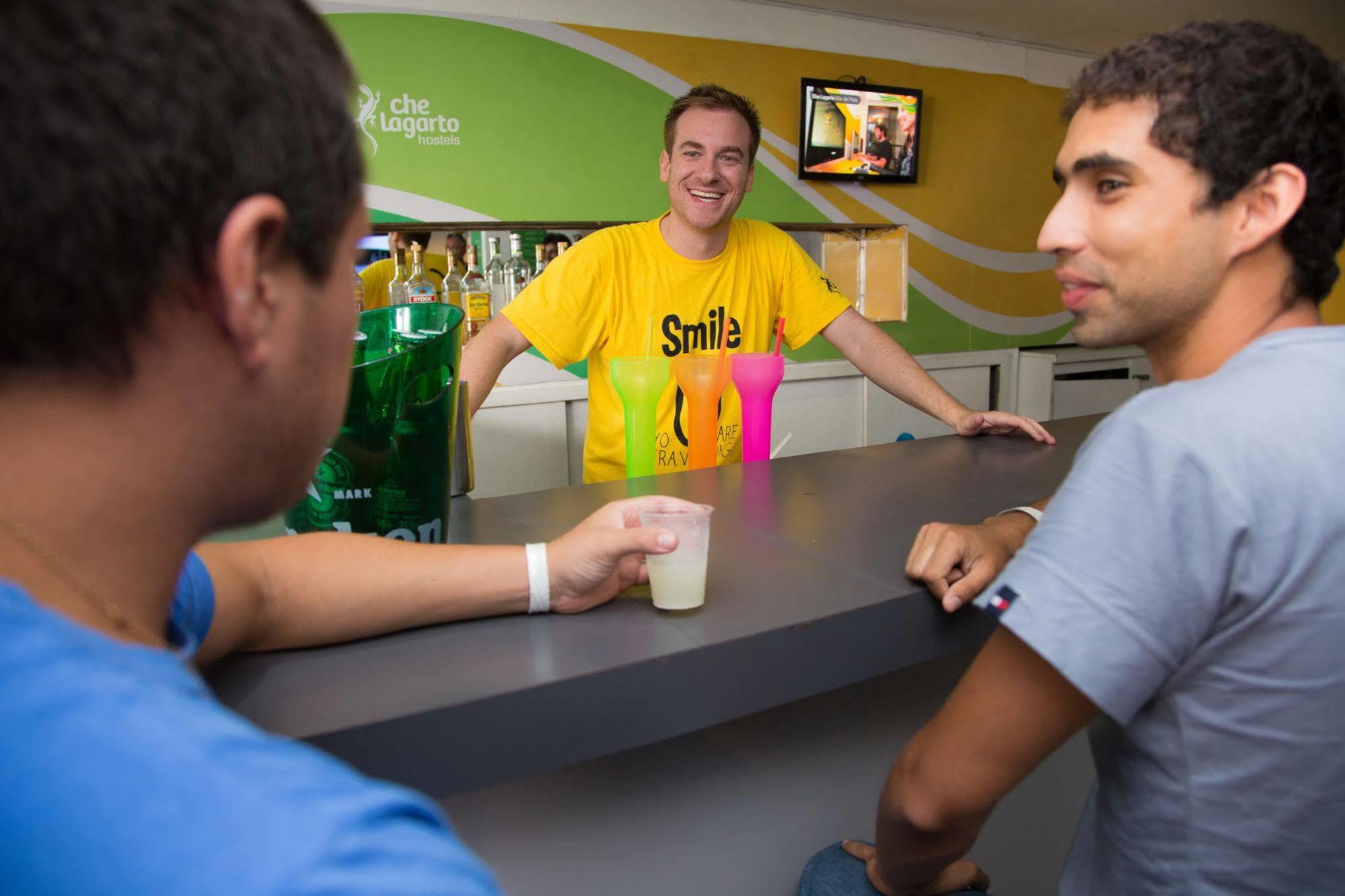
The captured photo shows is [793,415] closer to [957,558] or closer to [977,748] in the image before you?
[957,558]

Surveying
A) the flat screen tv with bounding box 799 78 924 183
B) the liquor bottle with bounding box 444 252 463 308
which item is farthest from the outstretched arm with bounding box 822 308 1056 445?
the flat screen tv with bounding box 799 78 924 183

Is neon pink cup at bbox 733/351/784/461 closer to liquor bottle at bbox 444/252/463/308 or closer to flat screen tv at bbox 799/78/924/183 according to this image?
liquor bottle at bbox 444/252/463/308

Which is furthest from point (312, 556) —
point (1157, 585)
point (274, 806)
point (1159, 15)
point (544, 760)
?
point (1159, 15)

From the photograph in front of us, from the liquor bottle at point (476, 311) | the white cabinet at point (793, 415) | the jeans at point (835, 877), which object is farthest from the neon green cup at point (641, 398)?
the liquor bottle at point (476, 311)

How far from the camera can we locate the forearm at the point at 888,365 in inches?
77.2

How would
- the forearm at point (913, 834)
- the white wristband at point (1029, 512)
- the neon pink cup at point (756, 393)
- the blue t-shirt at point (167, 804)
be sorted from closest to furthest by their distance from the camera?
1. the blue t-shirt at point (167, 804)
2. the forearm at point (913, 834)
3. the white wristband at point (1029, 512)
4. the neon pink cup at point (756, 393)

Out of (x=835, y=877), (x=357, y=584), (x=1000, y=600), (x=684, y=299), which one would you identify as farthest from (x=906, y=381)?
(x=357, y=584)

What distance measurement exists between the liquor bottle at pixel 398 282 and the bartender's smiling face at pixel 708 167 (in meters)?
1.17

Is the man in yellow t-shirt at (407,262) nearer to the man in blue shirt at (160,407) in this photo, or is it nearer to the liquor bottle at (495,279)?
the liquor bottle at (495,279)

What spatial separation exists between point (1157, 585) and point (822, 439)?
130 inches

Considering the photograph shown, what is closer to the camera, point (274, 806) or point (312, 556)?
point (274, 806)

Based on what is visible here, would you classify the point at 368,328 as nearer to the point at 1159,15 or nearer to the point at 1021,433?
the point at 1021,433

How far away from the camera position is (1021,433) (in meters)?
1.72

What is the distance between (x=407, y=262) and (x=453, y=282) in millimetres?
167
